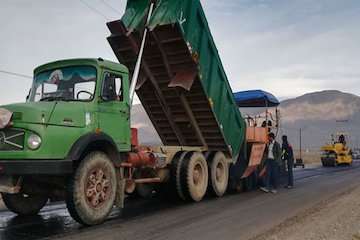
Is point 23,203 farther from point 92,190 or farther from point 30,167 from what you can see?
point 30,167

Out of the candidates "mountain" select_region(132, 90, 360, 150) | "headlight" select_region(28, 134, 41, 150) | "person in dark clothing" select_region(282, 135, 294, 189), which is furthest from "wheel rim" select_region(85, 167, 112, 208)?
"mountain" select_region(132, 90, 360, 150)

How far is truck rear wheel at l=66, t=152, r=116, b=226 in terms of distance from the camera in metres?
6.92

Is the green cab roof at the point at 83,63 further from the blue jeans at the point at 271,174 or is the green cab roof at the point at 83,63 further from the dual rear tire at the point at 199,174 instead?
the blue jeans at the point at 271,174

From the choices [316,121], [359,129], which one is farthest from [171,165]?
[316,121]

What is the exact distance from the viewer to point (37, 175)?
6.92m

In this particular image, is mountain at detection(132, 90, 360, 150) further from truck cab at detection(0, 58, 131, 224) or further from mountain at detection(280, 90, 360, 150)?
truck cab at detection(0, 58, 131, 224)

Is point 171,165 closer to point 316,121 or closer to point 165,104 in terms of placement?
point 165,104

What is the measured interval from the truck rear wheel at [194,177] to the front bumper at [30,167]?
394 centimetres

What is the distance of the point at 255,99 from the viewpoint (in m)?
14.3

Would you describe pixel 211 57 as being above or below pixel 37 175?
Result: above

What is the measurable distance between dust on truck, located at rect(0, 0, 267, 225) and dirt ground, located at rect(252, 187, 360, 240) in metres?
2.72

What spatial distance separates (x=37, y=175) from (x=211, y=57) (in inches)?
206

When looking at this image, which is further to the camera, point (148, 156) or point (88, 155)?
point (148, 156)

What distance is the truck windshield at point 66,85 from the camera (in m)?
7.66
